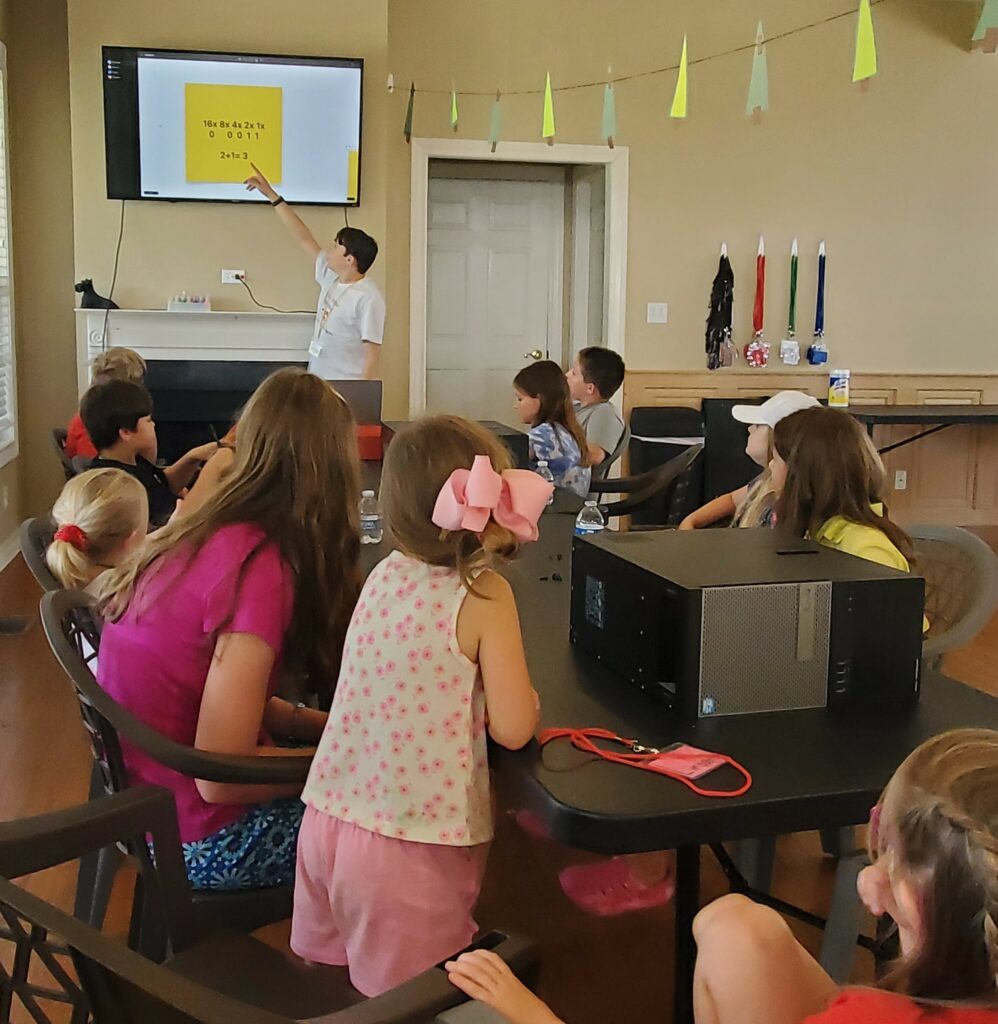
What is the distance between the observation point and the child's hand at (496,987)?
41.6 inches

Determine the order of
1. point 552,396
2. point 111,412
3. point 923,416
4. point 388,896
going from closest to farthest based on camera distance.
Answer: point 388,896 → point 111,412 → point 552,396 → point 923,416

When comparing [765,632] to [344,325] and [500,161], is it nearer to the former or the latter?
[344,325]

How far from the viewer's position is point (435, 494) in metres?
1.51

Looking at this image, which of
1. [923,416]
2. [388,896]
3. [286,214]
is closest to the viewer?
[388,896]

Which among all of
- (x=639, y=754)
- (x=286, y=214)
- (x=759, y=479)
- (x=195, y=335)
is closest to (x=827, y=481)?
(x=759, y=479)

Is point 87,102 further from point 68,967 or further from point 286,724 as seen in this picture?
point 68,967

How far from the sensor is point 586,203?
6.99 metres

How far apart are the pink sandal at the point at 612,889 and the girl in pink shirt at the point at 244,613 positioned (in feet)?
2.35

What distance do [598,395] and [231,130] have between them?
2.32 metres

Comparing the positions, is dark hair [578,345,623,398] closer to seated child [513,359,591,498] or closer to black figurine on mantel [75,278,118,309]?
seated child [513,359,591,498]

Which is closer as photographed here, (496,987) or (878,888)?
(878,888)

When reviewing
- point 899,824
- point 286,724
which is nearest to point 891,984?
point 899,824

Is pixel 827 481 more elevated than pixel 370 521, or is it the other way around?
pixel 827 481

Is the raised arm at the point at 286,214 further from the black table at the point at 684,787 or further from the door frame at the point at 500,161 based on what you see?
the black table at the point at 684,787
